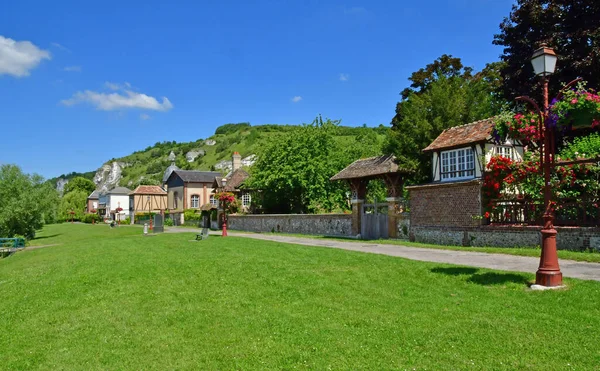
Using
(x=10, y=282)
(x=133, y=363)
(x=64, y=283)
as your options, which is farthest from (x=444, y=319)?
(x=10, y=282)

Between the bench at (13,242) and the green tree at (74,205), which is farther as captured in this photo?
the green tree at (74,205)

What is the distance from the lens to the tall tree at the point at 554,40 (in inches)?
750

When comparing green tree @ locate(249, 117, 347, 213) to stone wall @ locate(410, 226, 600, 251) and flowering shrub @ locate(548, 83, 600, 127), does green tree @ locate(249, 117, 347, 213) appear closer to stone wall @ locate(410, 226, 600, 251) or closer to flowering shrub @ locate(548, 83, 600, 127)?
stone wall @ locate(410, 226, 600, 251)

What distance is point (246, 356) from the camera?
19.0 feet

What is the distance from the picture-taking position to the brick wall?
19078 millimetres

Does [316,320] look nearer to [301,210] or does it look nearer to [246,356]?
[246,356]

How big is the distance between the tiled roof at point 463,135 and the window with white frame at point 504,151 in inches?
43.9

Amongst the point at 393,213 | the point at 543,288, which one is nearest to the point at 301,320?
the point at 543,288

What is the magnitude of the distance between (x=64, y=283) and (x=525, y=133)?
1149 centimetres

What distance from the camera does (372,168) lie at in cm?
2653

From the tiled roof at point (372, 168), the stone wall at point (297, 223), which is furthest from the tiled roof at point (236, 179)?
the tiled roof at point (372, 168)

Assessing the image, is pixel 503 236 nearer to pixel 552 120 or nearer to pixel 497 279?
pixel 497 279

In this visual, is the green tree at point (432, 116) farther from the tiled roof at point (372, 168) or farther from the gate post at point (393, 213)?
the gate post at point (393, 213)

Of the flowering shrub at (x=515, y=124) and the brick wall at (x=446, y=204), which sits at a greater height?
the flowering shrub at (x=515, y=124)
